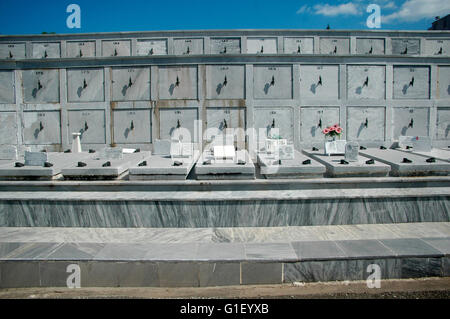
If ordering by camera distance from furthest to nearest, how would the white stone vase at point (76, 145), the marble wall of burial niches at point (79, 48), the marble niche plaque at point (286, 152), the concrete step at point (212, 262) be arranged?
1. the marble wall of burial niches at point (79, 48)
2. the white stone vase at point (76, 145)
3. the marble niche plaque at point (286, 152)
4. the concrete step at point (212, 262)

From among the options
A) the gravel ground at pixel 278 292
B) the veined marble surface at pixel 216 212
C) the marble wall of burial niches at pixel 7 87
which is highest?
the marble wall of burial niches at pixel 7 87

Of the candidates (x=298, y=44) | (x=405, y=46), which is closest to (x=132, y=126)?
(x=298, y=44)

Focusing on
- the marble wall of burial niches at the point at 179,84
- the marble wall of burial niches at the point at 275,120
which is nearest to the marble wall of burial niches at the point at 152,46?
the marble wall of burial niches at the point at 179,84

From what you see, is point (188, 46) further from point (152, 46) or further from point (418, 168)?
point (418, 168)

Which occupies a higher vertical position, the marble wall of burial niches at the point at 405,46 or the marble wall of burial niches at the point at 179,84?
the marble wall of burial niches at the point at 405,46

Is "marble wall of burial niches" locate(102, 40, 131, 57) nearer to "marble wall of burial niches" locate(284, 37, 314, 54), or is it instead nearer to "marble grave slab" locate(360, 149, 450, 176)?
"marble wall of burial niches" locate(284, 37, 314, 54)

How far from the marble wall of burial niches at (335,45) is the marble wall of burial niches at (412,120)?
997 cm

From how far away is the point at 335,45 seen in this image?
21250 mm

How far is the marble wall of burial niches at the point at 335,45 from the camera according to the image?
21094 mm

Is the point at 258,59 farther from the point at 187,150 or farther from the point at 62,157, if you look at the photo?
the point at 62,157

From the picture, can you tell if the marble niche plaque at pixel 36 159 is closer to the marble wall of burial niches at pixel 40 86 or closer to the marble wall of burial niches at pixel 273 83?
the marble wall of burial niches at pixel 40 86
